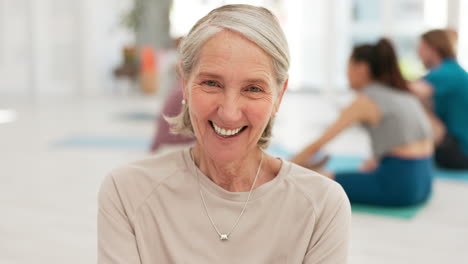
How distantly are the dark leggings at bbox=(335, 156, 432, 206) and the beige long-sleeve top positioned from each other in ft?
6.90

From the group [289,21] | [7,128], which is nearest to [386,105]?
[7,128]

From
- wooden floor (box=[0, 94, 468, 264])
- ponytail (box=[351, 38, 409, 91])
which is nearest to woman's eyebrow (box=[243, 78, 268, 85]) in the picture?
wooden floor (box=[0, 94, 468, 264])

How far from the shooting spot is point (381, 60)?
318 cm

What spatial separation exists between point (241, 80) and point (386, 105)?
2.20 m

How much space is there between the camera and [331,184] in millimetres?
1215

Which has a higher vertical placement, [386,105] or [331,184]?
[331,184]

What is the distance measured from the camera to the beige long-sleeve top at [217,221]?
3.88 feet

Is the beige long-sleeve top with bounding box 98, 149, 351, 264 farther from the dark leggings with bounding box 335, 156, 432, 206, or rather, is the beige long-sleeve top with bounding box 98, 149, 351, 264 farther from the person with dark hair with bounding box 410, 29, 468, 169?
the person with dark hair with bounding box 410, 29, 468, 169

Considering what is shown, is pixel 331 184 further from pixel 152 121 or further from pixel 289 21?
pixel 289 21

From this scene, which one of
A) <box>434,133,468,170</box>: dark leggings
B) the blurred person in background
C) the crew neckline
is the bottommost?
<box>434,133,468,170</box>: dark leggings

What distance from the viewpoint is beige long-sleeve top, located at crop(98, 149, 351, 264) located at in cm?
118

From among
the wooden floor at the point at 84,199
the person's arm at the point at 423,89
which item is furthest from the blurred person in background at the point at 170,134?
the person's arm at the point at 423,89

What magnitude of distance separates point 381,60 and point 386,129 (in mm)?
403

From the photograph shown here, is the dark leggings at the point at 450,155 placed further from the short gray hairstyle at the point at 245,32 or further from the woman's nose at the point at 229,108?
the woman's nose at the point at 229,108
